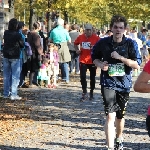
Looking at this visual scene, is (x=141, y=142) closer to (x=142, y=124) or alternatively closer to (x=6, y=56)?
(x=142, y=124)

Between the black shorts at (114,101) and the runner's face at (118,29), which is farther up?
the runner's face at (118,29)

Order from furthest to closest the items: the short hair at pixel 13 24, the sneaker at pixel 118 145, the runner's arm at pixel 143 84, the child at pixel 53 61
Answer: the child at pixel 53 61 → the short hair at pixel 13 24 → the sneaker at pixel 118 145 → the runner's arm at pixel 143 84

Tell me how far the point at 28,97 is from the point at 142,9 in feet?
87.2

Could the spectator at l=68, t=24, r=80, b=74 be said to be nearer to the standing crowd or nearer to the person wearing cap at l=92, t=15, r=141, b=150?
the standing crowd

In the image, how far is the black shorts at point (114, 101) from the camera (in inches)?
267

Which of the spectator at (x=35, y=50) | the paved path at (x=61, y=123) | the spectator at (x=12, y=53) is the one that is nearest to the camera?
the paved path at (x=61, y=123)

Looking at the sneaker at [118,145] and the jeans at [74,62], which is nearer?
the sneaker at [118,145]

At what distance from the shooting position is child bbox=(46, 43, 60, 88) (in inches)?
599

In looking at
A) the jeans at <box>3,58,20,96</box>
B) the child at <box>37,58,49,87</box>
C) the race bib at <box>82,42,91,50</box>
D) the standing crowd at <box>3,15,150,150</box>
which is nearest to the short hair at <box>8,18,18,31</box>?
the standing crowd at <box>3,15,150,150</box>

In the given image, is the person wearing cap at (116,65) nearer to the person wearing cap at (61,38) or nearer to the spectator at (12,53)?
the spectator at (12,53)

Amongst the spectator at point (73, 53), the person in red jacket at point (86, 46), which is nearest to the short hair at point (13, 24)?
the person in red jacket at point (86, 46)

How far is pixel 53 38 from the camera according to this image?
15617 millimetres

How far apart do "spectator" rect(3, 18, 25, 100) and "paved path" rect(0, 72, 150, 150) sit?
53 cm

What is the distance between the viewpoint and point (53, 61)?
15500 millimetres
